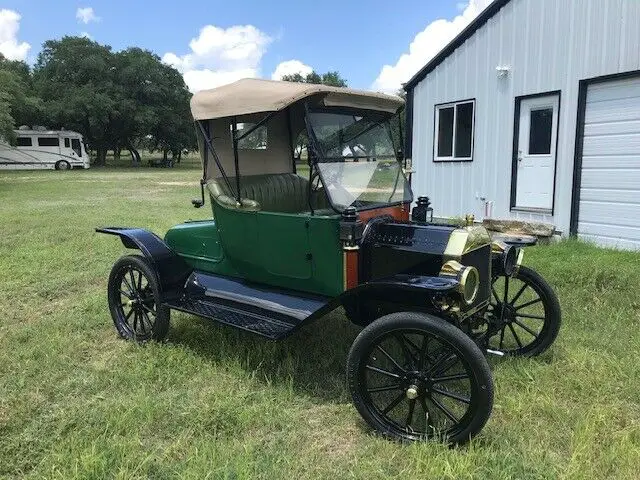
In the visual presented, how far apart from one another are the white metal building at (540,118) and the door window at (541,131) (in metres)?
0.02

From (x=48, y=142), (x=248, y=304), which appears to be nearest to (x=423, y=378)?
(x=248, y=304)

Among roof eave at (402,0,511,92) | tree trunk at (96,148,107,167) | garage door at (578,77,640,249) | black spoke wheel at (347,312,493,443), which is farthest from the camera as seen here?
tree trunk at (96,148,107,167)

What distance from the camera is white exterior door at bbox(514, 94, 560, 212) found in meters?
8.00

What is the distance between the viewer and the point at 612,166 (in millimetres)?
7258

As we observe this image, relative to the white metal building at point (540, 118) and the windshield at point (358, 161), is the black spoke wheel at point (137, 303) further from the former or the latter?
the white metal building at point (540, 118)

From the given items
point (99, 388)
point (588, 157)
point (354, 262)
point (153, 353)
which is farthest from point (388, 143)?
point (588, 157)

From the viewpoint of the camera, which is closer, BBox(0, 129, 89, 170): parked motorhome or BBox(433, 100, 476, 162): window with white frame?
BBox(433, 100, 476, 162): window with white frame

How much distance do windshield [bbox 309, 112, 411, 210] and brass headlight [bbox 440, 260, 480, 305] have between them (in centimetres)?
92

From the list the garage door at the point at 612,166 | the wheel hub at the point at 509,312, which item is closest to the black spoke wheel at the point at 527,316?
the wheel hub at the point at 509,312

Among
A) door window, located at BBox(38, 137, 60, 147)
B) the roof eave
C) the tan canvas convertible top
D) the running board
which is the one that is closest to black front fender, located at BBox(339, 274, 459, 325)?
the running board

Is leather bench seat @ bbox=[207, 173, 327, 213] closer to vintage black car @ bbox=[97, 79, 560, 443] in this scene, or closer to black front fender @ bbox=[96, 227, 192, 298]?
vintage black car @ bbox=[97, 79, 560, 443]

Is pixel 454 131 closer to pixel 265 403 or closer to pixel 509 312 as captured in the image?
pixel 509 312

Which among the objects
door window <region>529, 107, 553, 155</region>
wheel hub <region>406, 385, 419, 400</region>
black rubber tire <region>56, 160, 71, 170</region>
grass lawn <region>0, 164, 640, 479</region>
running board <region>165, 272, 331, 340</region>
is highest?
door window <region>529, 107, 553, 155</region>

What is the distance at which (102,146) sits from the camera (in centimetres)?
4088
